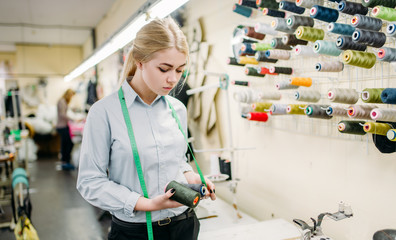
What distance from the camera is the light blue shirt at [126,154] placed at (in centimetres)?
106

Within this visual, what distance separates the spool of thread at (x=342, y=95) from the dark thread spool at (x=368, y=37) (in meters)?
0.23

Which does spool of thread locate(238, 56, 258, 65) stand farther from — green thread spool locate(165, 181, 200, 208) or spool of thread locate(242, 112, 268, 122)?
green thread spool locate(165, 181, 200, 208)

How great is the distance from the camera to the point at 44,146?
7.80 m

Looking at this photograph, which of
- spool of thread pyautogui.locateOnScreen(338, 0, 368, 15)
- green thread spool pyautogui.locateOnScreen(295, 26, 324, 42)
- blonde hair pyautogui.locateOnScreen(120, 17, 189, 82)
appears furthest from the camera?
green thread spool pyautogui.locateOnScreen(295, 26, 324, 42)

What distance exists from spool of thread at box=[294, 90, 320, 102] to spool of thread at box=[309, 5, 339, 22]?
392 mm

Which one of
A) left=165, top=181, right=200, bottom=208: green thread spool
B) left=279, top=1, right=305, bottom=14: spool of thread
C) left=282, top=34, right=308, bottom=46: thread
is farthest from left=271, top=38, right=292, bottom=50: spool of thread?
left=165, top=181, right=200, bottom=208: green thread spool

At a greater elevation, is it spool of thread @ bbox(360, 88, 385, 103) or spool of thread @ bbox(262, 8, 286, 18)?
spool of thread @ bbox(262, 8, 286, 18)

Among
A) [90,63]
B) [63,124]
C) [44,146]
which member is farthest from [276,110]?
[44,146]

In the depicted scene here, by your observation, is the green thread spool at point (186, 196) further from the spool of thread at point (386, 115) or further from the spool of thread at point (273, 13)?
the spool of thread at point (273, 13)

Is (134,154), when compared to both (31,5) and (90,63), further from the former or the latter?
(31,5)

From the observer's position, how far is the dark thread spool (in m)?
1.13

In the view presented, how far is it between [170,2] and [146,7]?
29 centimetres

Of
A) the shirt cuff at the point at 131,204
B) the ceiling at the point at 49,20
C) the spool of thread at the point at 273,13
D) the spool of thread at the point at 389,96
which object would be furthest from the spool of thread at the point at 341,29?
the ceiling at the point at 49,20

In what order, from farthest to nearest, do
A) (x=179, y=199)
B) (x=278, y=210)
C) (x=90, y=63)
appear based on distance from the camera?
(x=90, y=63) → (x=278, y=210) → (x=179, y=199)
